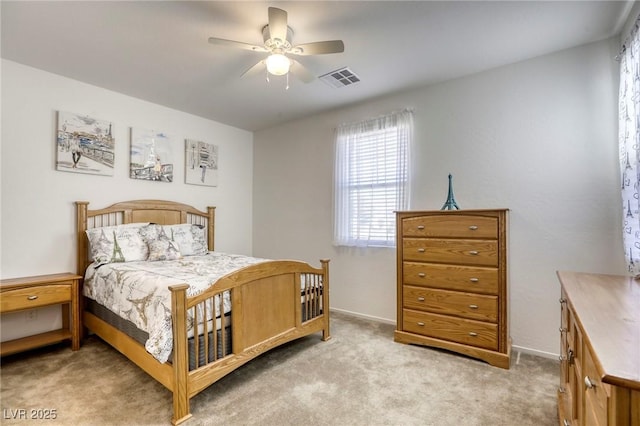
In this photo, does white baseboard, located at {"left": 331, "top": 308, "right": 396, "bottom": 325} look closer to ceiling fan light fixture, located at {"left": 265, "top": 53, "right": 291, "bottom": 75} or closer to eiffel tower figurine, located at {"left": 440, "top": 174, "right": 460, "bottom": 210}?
eiffel tower figurine, located at {"left": 440, "top": 174, "right": 460, "bottom": 210}

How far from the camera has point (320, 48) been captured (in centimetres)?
213

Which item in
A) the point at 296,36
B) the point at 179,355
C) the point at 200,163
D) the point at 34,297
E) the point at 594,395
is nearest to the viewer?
the point at 594,395

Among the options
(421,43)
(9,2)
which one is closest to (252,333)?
(421,43)

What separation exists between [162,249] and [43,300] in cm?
101

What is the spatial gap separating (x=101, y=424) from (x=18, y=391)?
0.92m

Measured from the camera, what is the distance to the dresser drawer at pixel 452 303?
2.51 meters

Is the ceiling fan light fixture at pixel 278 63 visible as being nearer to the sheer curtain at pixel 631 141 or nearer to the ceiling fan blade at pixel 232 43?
the ceiling fan blade at pixel 232 43

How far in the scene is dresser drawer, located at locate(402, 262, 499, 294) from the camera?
98.7 inches

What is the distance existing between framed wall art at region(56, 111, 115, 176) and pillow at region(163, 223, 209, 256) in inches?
36.1

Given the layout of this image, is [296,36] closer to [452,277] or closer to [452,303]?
[452,277]

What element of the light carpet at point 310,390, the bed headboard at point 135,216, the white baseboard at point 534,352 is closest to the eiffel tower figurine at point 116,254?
the bed headboard at point 135,216

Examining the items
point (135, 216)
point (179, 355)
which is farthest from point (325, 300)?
point (135, 216)

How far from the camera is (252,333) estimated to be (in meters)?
2.26

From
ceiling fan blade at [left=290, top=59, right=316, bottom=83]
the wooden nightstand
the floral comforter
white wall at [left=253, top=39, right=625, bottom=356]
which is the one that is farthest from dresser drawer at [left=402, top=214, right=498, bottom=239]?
the wooden nightstand
